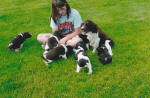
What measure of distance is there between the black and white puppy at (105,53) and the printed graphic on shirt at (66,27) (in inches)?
48.4

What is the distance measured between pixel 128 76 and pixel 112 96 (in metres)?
0.87

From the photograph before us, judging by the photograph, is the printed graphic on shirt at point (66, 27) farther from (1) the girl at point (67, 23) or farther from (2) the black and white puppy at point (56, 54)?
(2) the black and white puppy at point (56, 54)

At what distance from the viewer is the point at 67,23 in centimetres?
651

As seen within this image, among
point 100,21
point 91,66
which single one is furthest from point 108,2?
point 91,66

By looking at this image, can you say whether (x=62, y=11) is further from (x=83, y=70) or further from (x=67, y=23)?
(x=83, y=70)

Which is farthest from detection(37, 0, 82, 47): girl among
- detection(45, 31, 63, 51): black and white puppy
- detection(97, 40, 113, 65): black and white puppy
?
detection(97, 40, 113, 65): black and white puppy

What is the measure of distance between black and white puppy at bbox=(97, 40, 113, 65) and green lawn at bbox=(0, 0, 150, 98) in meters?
0.14

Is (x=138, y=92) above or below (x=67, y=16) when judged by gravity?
below

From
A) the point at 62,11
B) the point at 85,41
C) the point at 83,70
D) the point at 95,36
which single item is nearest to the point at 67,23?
the point at 62,11

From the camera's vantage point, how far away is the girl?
243 inches

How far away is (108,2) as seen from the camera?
12.0 meters

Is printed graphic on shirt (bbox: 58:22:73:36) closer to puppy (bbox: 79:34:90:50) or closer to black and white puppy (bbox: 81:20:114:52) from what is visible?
puppy (bbox: 79:34:90:50)

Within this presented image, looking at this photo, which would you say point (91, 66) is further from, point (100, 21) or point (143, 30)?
point (100, 21)

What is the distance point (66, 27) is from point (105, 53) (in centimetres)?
174
